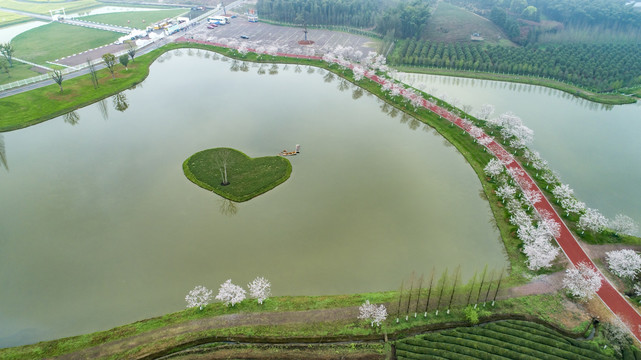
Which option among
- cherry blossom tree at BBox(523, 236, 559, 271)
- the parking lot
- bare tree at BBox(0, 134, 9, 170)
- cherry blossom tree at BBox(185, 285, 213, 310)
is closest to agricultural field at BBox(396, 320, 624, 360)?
cherry blossom tree at BBox(523, 236, 559, 271)

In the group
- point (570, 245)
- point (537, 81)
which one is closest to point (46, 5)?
point (537, 81)

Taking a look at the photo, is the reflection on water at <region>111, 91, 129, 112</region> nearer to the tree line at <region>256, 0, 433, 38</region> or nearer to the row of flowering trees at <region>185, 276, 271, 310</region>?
the row of flowering trees at <region>185, 276, 271, 310</region>

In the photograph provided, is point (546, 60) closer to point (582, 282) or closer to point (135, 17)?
point (582, 282)

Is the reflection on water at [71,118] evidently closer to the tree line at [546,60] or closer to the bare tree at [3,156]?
the bare tree at [3,156]

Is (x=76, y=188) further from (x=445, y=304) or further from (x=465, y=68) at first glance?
(x=465, y=68)

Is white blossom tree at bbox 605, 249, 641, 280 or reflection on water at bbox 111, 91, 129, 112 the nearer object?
white blossom tree at bbox 605, 249, 641, 280

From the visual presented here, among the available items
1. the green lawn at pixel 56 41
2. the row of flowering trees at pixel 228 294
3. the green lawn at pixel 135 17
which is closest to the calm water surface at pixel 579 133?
the row of flowering trees at pixel 228 294
